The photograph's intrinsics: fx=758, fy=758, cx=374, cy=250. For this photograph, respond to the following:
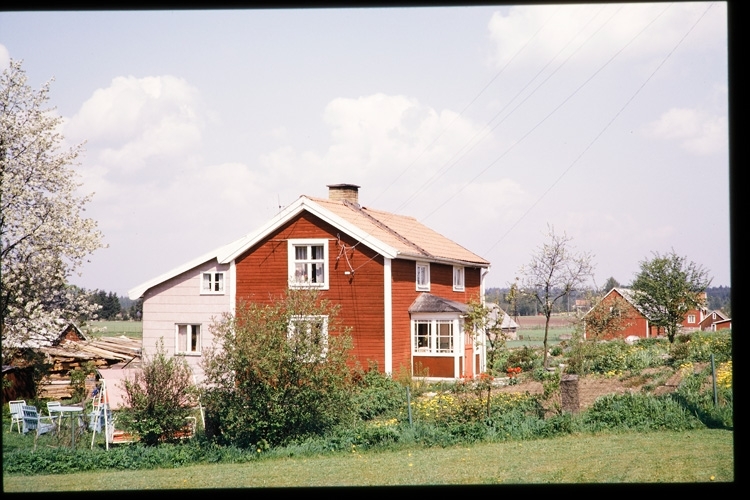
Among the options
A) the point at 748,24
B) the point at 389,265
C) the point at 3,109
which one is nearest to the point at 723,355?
the point at 389,265

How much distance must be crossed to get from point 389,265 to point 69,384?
8.62 m

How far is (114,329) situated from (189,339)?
26.1ft

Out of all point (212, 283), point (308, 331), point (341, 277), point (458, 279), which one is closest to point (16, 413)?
point (212, 283)

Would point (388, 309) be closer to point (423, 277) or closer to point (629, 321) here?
point (423, 277)

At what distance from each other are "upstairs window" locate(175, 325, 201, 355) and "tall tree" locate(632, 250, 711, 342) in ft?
51.3

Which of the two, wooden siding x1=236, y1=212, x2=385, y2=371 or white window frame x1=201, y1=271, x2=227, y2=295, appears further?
white window frame x1=201, y1=271, x2=227, y2=295

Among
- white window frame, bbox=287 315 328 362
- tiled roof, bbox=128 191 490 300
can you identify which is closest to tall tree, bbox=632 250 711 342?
tiled roof, bbox=128 191 490 300

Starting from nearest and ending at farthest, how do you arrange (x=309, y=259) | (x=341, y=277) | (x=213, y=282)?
(x=341, y=277) < (x=309, y=259) < (x=213, y=282)

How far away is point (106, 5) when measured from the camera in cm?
397

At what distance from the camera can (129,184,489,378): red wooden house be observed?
1859cm

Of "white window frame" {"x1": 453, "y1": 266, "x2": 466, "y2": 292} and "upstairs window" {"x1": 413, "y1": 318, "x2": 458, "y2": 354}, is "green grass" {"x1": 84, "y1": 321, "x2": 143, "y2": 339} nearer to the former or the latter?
"upstairs window" {"x1": 413, "y1": 318, "x2": 458, "y2": 354}

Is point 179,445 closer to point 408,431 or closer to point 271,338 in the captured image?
point 271,338

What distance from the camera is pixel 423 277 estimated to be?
20.6 meters

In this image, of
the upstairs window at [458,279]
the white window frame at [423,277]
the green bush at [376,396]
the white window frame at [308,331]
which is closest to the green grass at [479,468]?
the white window frame at [308,331]
